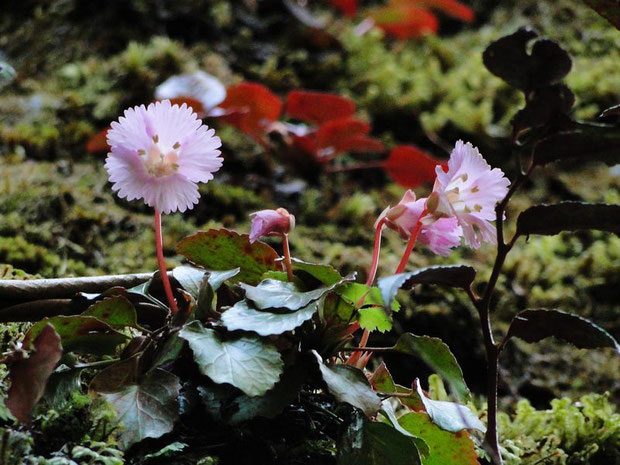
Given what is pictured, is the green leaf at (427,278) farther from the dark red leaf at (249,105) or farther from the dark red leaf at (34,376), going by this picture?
the dark red leaf at (249,105)

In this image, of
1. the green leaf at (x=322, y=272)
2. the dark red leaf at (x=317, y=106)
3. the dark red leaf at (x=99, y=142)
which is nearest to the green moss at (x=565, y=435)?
the green leaf at (x=322, y=272)

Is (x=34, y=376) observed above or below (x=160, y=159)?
below

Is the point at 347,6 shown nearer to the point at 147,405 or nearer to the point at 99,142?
the point at 99,142

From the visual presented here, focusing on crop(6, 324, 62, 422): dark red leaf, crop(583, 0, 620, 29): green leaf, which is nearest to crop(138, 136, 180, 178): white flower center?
crop(6, 324, 62, 422): dark red leaf

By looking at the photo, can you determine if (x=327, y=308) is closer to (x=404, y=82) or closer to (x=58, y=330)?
(x=58, y=330)

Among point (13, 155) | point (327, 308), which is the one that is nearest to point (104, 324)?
point (327, 308)

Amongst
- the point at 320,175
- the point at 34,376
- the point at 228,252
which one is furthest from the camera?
the point at 320,175

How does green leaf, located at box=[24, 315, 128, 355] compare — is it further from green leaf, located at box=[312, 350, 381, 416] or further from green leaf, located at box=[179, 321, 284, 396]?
green leaf, located at box=[312, 350, 381, 416]

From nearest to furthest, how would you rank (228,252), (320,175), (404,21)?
(228,252) < (320,175) < (404,21)

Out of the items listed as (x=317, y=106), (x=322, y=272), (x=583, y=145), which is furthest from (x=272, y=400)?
(x=317, y=106)
